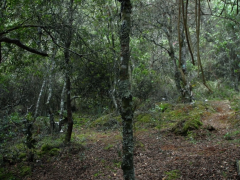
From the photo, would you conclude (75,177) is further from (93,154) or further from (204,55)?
(204,55)

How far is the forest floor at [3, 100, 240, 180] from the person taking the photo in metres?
3.40

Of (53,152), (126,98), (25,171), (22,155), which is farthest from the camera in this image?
(53,152)

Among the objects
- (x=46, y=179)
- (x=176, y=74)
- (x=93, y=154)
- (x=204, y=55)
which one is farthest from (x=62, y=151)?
(x=204, y=55)

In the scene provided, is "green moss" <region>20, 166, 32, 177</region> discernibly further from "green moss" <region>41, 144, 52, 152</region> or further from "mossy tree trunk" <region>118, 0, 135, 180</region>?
"mossy tree trunk" <region>118, 0, 135, 180</region>

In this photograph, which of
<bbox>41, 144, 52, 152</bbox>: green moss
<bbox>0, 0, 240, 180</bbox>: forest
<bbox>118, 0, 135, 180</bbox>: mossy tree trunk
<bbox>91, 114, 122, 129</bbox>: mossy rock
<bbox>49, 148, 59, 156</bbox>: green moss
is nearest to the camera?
<bbox>118, 0, 135, 180</bbox>: mossy tree trunk

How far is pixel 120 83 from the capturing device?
235 centimetres

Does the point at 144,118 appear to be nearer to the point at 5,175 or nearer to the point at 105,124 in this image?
the point at 105,124

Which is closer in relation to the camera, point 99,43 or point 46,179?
point 46,179

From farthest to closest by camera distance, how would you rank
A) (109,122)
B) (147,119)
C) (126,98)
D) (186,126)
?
(109,122), (147,119), (186,126), (126,98)

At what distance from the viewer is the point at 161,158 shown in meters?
4.48

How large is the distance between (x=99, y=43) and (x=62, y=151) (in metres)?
3.41

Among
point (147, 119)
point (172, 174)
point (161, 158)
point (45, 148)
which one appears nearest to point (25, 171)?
point (45, 148)

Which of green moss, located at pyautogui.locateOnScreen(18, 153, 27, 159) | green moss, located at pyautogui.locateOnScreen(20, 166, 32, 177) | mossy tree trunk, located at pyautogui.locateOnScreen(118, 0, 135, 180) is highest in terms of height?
mossy tree trunk, located at pyautogui.locateOnScreen(118, 0, 135, 180)

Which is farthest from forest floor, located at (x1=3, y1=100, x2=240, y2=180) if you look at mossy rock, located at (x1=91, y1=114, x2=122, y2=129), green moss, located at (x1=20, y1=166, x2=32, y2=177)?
mossy rock, located at (x1=91, y1=114, x2=122, y2=129)
